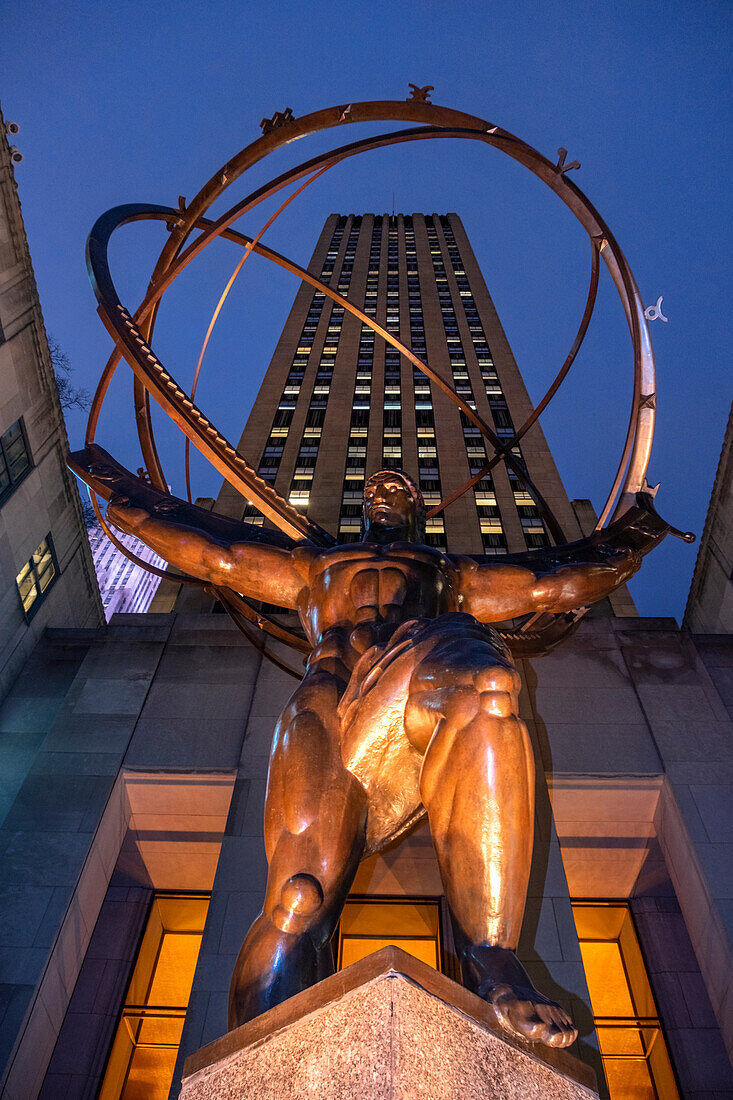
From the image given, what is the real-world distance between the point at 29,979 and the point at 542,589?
5235mm

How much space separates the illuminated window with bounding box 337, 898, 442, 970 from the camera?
7297mm

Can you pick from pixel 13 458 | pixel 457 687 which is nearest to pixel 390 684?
pixel 457 687

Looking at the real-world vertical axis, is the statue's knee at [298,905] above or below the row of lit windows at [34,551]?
below

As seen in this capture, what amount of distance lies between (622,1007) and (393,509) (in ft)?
20.3

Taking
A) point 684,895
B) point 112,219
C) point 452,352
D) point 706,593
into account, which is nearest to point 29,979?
point 684,895

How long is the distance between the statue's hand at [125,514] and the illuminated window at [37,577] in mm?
4982

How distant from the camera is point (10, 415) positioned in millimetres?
10461

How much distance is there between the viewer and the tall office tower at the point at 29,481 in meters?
9.73

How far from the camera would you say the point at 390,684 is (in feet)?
11.9

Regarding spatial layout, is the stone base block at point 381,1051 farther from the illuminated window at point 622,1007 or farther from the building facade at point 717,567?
the building facade at point 717,567

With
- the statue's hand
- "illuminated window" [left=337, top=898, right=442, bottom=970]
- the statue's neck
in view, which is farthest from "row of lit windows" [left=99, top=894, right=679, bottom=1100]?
the statue's hand

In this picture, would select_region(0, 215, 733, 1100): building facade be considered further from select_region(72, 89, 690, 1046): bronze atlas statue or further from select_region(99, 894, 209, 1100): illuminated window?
select_region(72, 89, 690, 1046): bronze atlas statue

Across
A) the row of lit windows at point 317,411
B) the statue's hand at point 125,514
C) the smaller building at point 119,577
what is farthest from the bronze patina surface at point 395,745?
the smaller building at point 119,577

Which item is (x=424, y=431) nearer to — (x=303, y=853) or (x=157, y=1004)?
(x=157, y=1004)
